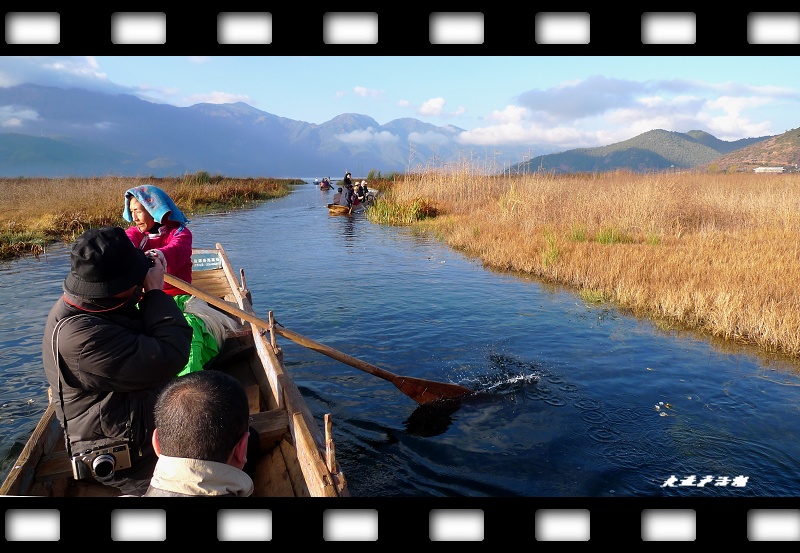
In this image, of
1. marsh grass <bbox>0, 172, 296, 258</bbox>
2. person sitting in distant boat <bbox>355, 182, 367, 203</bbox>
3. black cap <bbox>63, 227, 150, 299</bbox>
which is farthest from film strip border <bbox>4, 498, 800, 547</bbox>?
person sitting in distant boat <bbox>355, 182, 367, 203</bbox>

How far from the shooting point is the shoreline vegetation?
24.4 ft

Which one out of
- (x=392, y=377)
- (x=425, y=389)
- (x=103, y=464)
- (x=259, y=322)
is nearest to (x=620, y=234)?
(x=425, y=389)

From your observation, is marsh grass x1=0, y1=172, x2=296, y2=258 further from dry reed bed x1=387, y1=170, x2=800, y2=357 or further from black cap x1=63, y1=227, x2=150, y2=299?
black cap x1=63, y1=227, x2=150, y2=299

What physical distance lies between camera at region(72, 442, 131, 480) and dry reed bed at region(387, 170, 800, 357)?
7248 mm

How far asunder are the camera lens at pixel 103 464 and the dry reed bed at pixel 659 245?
23.9 ft

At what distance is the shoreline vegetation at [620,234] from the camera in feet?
24.4

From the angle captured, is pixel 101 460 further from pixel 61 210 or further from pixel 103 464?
pixel 61 210

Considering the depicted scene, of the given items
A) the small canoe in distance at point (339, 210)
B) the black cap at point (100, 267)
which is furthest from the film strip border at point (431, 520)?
the small canoe in distance at point (339, 210)

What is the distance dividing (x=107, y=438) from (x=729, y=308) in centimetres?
751

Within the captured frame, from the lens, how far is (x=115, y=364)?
2.40 metres

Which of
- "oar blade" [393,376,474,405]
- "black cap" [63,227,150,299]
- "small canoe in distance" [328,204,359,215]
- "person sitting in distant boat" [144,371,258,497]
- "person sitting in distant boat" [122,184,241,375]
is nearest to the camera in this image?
"person sitting in distant boat" [144,371,258,497]

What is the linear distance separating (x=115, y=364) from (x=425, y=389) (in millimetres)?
3162

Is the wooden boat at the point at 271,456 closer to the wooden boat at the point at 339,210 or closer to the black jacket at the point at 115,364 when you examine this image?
the black jacket at the point at 115,364

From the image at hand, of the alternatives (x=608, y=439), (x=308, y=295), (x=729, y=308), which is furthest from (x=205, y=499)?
(x=308, y=295)
